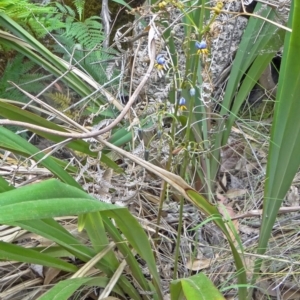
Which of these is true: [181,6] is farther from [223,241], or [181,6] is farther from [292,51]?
[223,241]

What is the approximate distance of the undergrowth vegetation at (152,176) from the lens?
670 mm

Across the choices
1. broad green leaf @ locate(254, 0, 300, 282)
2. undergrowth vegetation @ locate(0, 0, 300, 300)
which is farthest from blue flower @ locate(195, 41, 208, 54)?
broad green leaf @ locate(254, 0, 300, 282)

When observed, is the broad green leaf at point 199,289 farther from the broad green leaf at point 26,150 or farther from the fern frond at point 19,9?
the fern frond at point 19,9

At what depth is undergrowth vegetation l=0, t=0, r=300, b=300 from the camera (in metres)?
0.67

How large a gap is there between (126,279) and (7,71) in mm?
822

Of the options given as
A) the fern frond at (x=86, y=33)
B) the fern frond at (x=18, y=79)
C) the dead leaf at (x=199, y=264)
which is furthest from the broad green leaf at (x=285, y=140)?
the fern frond at (x=18, y=79)

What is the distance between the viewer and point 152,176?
43.8 inches

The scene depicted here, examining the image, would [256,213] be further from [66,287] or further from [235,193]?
[66,287]

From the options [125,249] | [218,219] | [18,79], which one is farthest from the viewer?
[18,79]

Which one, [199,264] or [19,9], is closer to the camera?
[199,264]

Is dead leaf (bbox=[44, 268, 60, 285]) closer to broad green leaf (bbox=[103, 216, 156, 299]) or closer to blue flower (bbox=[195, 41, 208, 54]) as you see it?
broad green leaf (bbox=[103, 216, 156, 299])

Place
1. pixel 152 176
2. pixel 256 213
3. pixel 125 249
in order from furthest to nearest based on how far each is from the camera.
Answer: pixel 152 176 < pixel 256 213 < pixel 125 249

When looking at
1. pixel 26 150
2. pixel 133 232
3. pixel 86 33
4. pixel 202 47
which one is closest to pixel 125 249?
pixel 133 232

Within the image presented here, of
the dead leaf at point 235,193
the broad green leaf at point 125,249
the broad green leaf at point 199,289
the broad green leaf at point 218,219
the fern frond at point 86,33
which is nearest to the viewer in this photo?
the broad green leaf at point 199,289
